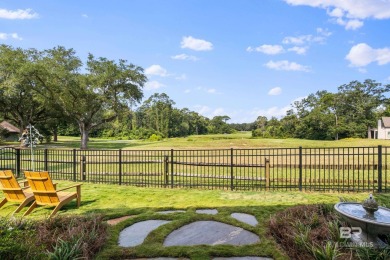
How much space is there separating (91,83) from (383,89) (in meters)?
52.6

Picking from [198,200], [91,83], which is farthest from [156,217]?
[91,83]

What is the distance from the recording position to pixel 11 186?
6.15 m

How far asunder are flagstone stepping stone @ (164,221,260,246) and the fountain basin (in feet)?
4.34

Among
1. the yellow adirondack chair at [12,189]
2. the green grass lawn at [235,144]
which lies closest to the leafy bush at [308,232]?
the yellow adirondack chair at [12,189]

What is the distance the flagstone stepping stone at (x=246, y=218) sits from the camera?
4.80 meters

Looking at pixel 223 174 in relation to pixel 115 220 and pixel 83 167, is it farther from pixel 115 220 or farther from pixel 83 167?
pixel 115 220

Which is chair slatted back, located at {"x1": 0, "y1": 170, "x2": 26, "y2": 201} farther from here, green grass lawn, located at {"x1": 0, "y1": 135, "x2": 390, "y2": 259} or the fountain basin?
the fountain basin

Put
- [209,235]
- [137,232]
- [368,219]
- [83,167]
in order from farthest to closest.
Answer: [83,167] → [137,232] → [209,235] → [368,219]

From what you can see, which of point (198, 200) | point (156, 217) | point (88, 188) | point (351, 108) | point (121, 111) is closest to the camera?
point (156, 217)

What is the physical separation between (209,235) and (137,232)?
45.2 inches

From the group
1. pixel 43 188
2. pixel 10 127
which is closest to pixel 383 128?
pixel 43 188

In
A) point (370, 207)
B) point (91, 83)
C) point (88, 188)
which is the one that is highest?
point (91, 83)

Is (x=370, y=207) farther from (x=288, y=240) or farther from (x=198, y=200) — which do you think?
(x=198, y=200)

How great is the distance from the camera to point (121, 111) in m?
32.0
